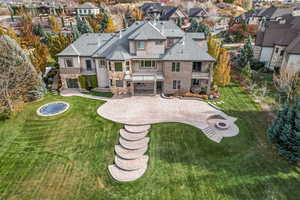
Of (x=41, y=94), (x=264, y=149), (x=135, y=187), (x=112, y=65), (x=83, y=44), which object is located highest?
(x=83, y=44)

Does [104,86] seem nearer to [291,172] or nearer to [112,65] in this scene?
[112,65]

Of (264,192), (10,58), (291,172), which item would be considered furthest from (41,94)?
(291,172)

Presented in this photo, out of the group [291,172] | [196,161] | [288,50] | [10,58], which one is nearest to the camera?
[291,172]

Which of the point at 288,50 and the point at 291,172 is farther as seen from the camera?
the point at 288,50

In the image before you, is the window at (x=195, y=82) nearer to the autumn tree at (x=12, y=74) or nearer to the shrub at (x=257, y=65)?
the shrub at (x=257, y=65)

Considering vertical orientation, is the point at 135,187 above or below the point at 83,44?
below

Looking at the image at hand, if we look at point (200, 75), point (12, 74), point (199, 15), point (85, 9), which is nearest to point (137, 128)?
point (200, 75)

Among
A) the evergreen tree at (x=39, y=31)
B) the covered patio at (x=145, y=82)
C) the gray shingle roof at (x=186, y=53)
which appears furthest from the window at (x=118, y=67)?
the evergreen tree at (x=39, y=31)
